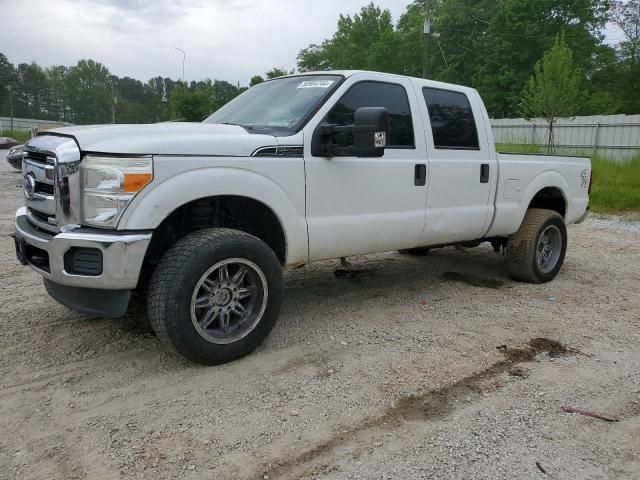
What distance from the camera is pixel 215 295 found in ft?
11.5

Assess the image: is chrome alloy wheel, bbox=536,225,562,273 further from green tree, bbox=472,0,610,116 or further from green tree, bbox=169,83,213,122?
green tree, bbox=472,0,610,116

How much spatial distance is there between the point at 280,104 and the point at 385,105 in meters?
0.87

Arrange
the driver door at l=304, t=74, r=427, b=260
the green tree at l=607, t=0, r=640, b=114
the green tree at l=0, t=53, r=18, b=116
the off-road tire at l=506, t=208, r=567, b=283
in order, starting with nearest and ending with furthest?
the driver door at l=304, t=74, r=427, b=260
the off-road tire at l=506, t=208, r=567, b=283
the green tree at l=607, t=0, r=640, b=114
the green tree at l=0, t=53, r=18, b=116

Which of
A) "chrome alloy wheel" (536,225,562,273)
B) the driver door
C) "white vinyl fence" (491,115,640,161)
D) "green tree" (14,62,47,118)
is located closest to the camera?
the driver door

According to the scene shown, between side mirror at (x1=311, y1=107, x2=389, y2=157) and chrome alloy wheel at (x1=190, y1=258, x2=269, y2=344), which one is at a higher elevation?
side mirror at (x1=311, y1=107, x2=389, y2=157)

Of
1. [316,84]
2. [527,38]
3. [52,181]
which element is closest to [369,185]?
[316,84]

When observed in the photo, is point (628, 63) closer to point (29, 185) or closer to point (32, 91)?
point (29, 185)

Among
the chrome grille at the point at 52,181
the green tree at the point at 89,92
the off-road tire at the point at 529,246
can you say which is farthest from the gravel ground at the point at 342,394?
the green tree at the point at 89,92

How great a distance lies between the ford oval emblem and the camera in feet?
11.8

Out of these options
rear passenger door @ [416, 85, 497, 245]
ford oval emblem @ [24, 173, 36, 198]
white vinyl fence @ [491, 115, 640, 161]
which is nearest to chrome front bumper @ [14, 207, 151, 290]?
ford oval emblem @ [24, 173, 36, 198]

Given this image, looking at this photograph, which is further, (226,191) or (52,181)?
(226,191)

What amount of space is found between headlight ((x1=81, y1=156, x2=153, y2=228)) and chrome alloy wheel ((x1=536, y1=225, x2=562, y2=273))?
443 centimetres

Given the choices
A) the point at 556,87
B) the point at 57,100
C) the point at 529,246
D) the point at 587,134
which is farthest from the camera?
the point at 57,100

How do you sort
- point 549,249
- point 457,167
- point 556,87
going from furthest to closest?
1. point 556,87
2. point 549,249
3. point 457,167
